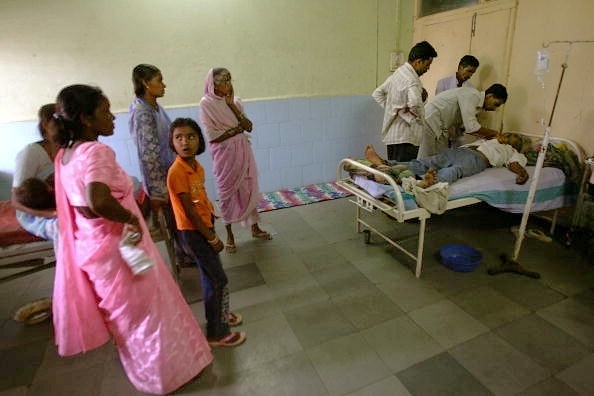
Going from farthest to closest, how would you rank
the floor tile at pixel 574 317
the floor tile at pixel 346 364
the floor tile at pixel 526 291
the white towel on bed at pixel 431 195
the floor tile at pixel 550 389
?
the white towel on bed at pixel 431 195
the floor tile at pixel 526 291
the floor tile at pixel 574 317
the floor tile at pixel 346 364
the floor tile at pixel 550 389

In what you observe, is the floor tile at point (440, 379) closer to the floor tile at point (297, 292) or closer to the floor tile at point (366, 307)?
the floor tile at point (366, 307)

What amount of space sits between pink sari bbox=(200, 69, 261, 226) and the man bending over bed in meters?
1.05

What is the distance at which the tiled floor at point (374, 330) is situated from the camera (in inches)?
67.1

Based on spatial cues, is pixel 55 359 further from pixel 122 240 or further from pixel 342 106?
pixel 342 106

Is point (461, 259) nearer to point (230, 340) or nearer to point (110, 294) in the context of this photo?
point (230, 340)

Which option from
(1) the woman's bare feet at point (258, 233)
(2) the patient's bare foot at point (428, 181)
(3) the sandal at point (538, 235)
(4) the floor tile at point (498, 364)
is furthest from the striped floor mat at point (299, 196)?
(4) the floor tile at point (498, 364)

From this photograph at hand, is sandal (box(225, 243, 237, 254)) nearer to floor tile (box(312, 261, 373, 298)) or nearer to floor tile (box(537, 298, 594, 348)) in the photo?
floor tile (box(312, 261, 373, 298))

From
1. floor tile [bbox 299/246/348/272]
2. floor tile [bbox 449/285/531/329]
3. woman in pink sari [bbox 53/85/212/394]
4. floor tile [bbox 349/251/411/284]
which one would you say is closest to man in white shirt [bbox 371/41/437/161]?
floor tile [bbox 349/251/411/284]

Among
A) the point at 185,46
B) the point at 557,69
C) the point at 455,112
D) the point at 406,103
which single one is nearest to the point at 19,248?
the point at 185,46

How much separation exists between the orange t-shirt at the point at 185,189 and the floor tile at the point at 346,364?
97 centimetres

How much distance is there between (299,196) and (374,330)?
2393mm

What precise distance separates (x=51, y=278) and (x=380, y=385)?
2.73 meters

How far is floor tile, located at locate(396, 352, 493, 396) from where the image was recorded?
162 centimetres

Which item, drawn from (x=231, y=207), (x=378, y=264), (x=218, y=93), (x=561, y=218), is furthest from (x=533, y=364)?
(x=218, y=93)
